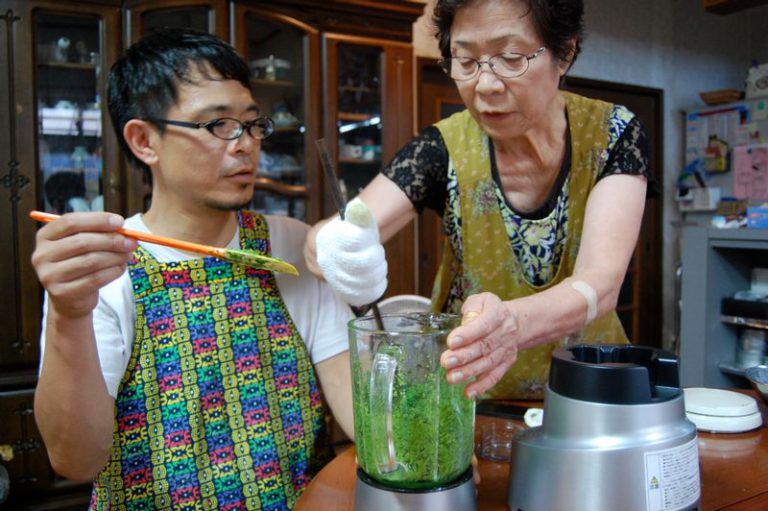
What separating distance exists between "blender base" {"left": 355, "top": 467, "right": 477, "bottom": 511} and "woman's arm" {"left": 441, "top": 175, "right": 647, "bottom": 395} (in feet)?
0.38

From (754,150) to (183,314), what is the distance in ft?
13.6

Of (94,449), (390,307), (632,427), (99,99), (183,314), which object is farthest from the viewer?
(99,99)

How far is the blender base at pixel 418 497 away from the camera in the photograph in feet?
2.36

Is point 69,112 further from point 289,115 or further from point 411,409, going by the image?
point 411,409

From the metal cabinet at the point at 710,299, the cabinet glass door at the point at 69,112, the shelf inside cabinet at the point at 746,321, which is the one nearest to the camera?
the cabinet glass door at the point at 69,112

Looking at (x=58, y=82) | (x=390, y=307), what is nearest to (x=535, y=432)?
(x=390, y=307)

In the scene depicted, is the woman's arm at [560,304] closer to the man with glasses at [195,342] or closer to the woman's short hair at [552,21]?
the woman's short hair at [552,21]

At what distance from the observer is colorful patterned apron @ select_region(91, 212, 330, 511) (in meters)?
1.09

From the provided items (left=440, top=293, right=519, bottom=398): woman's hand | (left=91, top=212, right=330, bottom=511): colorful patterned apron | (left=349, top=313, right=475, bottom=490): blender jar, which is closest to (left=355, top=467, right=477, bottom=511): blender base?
(left=349, top=313, right=475, bottom=490): blender jar

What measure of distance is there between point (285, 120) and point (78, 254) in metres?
2.08

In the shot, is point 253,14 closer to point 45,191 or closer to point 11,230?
point 45,191

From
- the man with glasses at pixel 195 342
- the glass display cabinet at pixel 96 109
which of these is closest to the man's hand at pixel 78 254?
the man with glasses at pixel 195 342

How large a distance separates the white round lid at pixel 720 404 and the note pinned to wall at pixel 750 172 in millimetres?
3351

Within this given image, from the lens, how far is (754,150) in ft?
13.4
